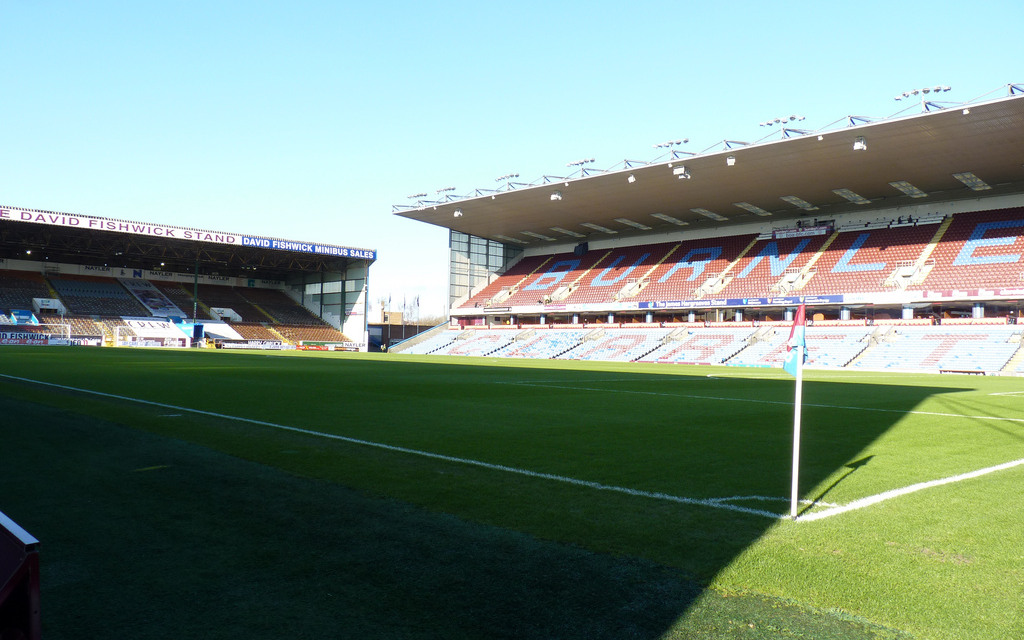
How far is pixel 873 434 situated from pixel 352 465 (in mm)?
7772

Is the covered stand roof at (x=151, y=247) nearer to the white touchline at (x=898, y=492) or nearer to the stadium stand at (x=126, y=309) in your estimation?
the stadium stand at (x=126, y=309)

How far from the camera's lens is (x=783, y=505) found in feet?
18.1

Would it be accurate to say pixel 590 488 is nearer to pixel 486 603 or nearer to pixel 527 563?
pixel 527 563

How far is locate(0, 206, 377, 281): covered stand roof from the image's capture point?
1944 inches

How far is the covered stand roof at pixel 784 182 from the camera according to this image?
108 ft

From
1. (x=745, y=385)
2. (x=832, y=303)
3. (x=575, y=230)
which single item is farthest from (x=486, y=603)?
(x=575, y=230)

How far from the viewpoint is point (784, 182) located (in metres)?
42.5

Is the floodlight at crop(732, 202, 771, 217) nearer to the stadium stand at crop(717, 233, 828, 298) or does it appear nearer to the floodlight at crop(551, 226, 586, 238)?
the stadium stand at crop(717, 233, 828, 298)

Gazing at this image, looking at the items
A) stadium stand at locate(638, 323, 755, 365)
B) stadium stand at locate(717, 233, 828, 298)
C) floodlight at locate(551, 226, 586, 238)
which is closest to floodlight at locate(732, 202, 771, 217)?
stadium stand at locate(717, 233, 828, 298)

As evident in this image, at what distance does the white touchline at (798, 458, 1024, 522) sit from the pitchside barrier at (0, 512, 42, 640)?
15.9 feet

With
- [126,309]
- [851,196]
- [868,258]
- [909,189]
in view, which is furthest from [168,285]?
[909,189]

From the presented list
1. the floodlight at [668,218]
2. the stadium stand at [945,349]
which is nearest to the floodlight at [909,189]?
the stadium stand at [945,349]

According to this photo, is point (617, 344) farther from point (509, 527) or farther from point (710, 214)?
point (509, 527)

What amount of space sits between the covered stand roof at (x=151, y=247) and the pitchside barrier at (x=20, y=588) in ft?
183
